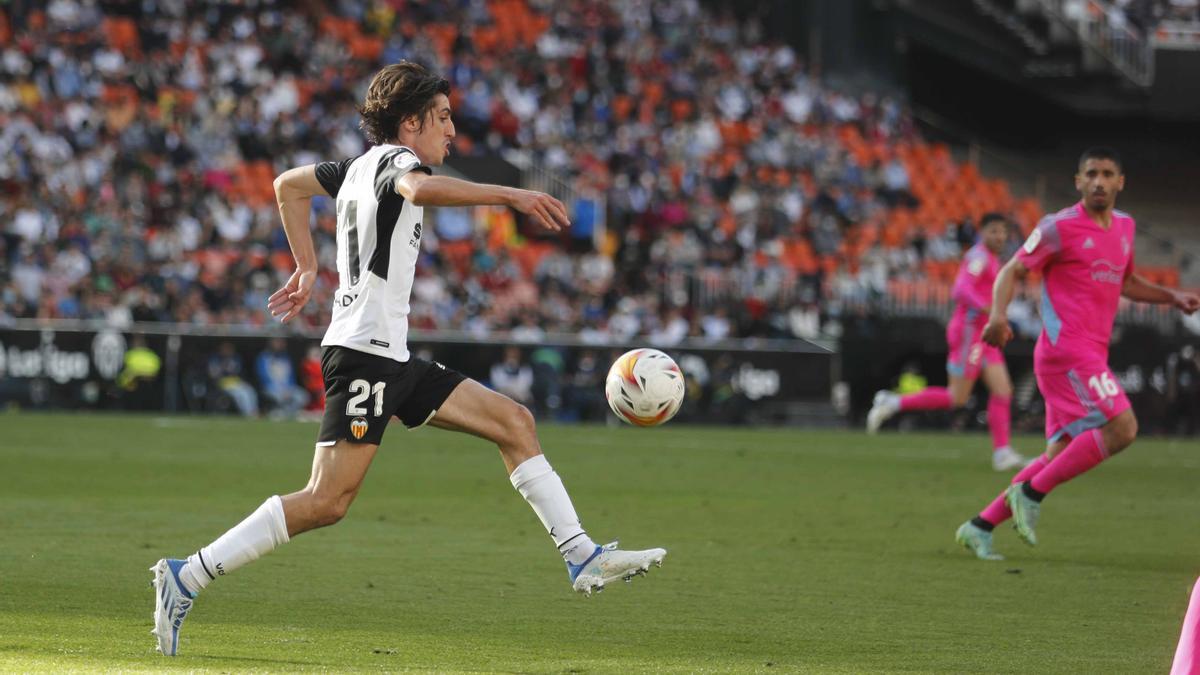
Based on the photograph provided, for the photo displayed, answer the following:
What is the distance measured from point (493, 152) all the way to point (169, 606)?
2674 centimetres

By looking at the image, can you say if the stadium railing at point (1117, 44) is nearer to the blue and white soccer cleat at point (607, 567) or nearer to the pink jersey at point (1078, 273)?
the pink jersey at point (1078, 273)

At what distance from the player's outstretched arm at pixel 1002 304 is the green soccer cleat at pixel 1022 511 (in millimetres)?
863

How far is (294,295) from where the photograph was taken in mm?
7520

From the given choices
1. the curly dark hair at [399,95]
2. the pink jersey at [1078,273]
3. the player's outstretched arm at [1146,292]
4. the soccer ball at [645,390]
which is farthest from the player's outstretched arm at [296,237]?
the player's outstretched arm at [1146,292]

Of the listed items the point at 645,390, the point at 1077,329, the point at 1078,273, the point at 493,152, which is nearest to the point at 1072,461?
the point at 1077,329

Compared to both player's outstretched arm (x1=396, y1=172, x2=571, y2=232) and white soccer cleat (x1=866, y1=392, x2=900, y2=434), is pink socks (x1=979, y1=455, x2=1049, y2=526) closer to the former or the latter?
player's outstretched arm (x1=396, y1=172, x2=571, y2=232)

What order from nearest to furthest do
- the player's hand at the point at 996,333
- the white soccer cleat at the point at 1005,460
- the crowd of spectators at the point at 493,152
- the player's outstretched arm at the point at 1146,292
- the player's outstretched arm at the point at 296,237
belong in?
the player's outstretched arm at the point at 296,237, the player's hand at the point at 996,333, the player's outstretched arm at the point at 1146,292, the white soccer cleat at the point at 1005,460, the crowd of spectators at the point at 493,152

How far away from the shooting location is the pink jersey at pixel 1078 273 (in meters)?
10.7

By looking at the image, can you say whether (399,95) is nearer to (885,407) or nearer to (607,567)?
(607,567)

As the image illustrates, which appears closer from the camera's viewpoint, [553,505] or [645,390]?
[553,505]

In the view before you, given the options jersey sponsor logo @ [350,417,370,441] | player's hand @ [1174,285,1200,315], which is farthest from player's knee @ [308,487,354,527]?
player's hand @ [1174,285,1200,315]

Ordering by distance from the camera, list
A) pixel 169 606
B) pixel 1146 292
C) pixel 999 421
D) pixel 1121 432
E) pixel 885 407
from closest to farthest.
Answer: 1. pixel 169 606
2. pixel 1121 432
3. pixel 1146 292
4. pixel 999 421
5. pixel 885 407

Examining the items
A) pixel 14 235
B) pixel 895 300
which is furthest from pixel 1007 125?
pixel 14 235

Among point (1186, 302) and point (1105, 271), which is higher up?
point (1105, 271)
